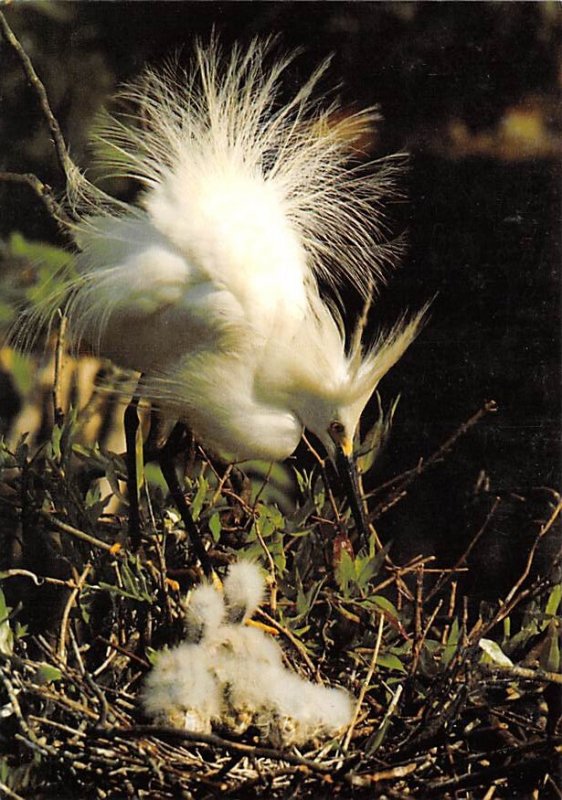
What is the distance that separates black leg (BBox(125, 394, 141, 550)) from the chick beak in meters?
0.28

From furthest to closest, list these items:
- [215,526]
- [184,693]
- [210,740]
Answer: [215,526] < [184,693] < [210,740]

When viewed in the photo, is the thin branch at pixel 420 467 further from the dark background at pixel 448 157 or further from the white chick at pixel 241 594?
the white chick at pixel 241 594

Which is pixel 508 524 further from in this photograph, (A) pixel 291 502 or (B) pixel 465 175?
(B) pixel 465 175

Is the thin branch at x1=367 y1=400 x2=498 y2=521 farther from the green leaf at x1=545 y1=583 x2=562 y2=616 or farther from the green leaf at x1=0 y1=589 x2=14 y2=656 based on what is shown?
the green leaf at x1=0 y1=589 x2=14 y2=656

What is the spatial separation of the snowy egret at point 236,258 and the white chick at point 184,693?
0.20 metres

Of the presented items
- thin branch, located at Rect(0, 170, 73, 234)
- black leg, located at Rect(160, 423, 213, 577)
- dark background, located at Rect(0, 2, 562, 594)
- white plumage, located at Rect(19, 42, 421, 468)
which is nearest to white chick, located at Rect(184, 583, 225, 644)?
black leg, located at Rect(160, 423, 213, 577)

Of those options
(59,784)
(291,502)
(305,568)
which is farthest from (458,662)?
(59,784)

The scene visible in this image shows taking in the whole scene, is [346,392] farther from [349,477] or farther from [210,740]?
[210,740]

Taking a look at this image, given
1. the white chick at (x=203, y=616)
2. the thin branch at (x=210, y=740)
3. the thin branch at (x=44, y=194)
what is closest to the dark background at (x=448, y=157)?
the thin branch at (x=44, y=194)

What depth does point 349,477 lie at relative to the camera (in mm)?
1381

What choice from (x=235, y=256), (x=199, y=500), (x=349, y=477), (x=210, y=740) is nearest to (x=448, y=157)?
(x=235, y=256)

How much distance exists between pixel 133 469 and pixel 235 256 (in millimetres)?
341

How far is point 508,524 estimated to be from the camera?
1.49 m

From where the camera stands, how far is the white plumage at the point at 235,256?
1.38 meters
